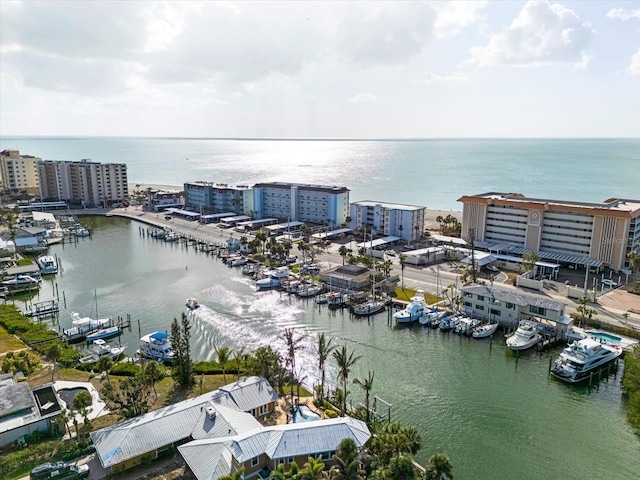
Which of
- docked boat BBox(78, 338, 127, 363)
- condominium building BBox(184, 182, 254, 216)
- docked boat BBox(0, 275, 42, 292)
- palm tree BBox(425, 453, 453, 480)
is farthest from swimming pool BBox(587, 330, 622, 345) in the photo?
condominium building BBox(184, 182, 254, 216)

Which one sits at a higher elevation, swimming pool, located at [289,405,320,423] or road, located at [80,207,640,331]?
road, located at [80,207,640,331]

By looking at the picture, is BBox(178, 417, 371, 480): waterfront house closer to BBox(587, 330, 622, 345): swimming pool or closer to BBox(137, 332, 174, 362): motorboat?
BBox(137, 332, 174, 362): motorboat

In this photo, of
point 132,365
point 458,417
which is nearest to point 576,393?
point 458,417

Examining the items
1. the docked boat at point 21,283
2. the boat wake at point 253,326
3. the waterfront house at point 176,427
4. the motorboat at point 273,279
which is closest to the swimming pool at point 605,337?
the boat wake at point 253,326

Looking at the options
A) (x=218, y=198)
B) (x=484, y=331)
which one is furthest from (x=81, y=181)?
(x=484, y=331)

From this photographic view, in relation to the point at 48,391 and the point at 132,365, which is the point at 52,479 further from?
the point at 132,365

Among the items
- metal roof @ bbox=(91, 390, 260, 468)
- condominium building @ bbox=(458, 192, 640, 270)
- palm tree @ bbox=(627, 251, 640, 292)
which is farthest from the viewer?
condominium building @ bbox=(458, 192, 640, 270)
